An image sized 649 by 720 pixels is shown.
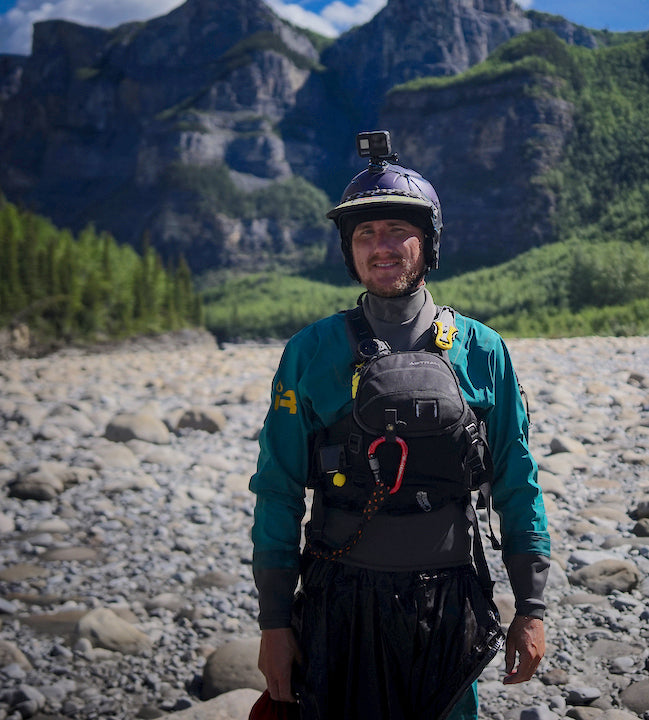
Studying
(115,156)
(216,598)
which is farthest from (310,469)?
(115,156)

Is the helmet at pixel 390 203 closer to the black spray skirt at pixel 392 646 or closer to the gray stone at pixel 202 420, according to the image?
the black spray skirt at pixel 392 646

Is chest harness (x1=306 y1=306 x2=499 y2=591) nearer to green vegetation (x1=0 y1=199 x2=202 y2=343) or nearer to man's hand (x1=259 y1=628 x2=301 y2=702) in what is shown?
man's hand (x1=259 y1=628 x2=301 y2=702)

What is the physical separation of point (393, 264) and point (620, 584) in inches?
139

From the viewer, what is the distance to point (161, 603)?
486 centimetres

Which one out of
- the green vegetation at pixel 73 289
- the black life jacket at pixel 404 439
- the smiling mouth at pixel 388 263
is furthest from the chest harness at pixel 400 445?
the green vegetation at pixel 73 289

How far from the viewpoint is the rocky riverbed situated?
3764mm

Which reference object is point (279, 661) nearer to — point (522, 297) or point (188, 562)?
point (188, 562)

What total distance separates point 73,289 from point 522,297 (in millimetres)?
48905

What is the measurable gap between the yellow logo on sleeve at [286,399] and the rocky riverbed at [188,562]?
6.25 ft

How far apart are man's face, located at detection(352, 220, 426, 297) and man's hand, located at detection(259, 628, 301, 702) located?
113cm

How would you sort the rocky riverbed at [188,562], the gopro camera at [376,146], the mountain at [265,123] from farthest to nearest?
the mountain at [265,123] → the rocky riverbed at [188,562] → the gopro camera at [376,146]

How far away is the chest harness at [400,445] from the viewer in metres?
2.11

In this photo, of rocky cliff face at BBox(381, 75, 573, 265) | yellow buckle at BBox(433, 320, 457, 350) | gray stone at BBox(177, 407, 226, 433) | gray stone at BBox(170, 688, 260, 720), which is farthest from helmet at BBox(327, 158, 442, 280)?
rocky cliff face at BBox(381, 75, 573, 265)

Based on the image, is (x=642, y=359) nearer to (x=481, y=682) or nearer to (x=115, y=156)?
(x=481, y=682)
